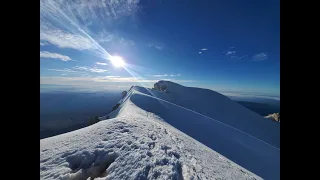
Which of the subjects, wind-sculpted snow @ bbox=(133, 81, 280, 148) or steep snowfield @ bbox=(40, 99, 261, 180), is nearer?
steep snowfield @ bbox=(40, 99, 261, 180)

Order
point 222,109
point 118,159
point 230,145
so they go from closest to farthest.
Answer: point 118,159, point 230,145, point 222,109

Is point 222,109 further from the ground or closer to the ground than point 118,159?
closer to the ground

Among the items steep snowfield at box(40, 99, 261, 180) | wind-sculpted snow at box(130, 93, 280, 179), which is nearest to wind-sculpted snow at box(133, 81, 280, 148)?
wind-sculpted snow at box(130, 93, 280, 179)

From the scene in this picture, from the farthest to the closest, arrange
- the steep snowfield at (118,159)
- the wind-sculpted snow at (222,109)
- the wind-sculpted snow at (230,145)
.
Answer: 1. the wind-sculpted snow at (222,109)
2. the wind-sculpted snow at (230,145)
3. the steep snowfield at (118,159)

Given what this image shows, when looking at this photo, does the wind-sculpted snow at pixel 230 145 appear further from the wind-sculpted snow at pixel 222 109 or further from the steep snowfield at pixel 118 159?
the wind-sculpted snow at pixel 222 109

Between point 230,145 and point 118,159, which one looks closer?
point 118,159

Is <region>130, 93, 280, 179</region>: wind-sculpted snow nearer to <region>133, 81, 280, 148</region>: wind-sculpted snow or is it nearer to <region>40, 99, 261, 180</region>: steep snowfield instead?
<region>40, 99, 261, 180</region>: steep snowfield

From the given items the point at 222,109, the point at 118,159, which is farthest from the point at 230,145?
the point at 222,109

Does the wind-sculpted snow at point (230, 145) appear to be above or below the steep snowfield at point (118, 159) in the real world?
below

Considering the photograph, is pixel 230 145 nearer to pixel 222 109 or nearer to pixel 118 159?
pixel 118 159

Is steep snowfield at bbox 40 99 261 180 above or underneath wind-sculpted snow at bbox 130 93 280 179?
above

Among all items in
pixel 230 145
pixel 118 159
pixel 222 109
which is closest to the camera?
pixel 118 159

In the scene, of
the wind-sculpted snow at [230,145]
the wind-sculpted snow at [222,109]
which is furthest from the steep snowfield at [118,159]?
the wind-sculpted snow at [222,109]
